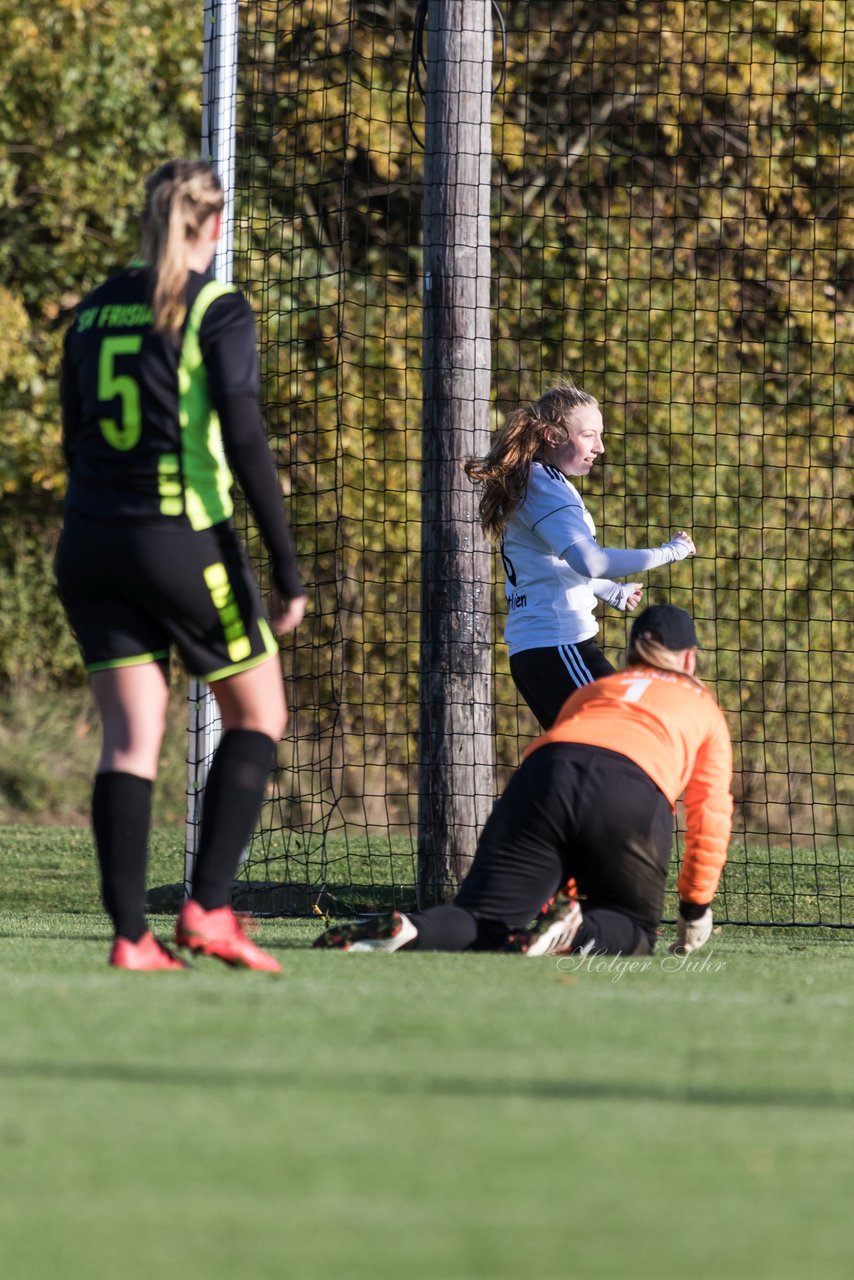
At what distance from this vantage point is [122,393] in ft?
14.1

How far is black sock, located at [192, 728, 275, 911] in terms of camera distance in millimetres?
4430

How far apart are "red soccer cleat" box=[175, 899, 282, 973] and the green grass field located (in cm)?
9

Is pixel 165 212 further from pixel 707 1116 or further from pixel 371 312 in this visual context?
pixel 371 312

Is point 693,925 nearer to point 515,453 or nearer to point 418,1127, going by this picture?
point 515,453

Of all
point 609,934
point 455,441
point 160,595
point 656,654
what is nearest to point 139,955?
point 160,595

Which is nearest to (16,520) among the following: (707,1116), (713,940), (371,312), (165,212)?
(371,312)

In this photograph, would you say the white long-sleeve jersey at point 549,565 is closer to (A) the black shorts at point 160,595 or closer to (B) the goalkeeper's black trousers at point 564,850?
(B) the goalkeeper's black trousers at point 564,850

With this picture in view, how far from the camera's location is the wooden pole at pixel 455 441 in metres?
7.83

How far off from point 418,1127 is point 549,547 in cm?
383

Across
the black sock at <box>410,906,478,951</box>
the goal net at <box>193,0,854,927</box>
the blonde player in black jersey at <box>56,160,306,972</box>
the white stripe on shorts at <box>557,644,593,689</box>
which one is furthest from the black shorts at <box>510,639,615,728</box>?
the goal net at <box>193,0,854,927</box>

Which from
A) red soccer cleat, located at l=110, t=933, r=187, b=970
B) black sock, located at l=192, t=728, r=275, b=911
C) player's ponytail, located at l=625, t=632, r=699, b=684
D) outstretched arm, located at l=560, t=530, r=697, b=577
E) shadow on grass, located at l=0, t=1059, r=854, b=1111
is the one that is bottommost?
red soccer cleat, located at l=110, t=933, r=187, b=970

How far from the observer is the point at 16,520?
17984mm

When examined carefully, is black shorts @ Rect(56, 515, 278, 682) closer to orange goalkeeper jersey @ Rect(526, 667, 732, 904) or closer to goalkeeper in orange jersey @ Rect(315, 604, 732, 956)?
goalkeeper in orange jersey @ Rect(315, 604, 732, 956)

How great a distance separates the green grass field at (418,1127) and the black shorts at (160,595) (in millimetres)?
762
